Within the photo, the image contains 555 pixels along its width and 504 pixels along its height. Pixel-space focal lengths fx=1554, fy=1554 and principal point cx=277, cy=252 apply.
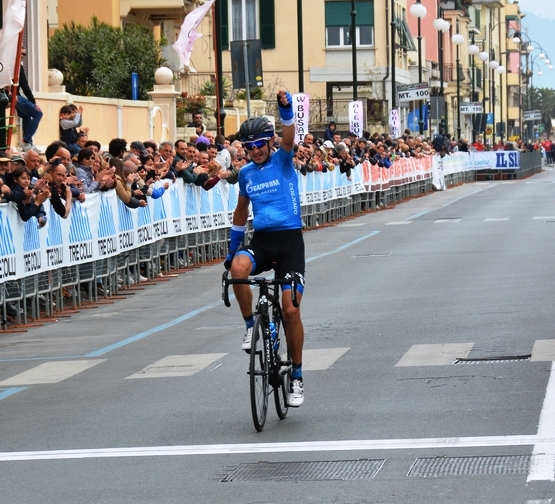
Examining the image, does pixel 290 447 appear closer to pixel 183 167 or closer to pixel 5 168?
pixel 5 168

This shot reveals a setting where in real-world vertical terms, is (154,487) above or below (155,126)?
below

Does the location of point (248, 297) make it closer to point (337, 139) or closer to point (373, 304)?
point (373, 304)

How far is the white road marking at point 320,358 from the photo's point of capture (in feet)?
40.7

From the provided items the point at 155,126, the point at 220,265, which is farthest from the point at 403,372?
the point at 155,126

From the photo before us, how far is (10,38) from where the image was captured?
67.2 feet

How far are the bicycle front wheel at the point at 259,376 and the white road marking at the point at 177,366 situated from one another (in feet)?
8.50

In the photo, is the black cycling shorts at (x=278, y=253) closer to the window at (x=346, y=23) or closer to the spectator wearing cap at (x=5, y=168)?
the spectator wearing cap at (x=5, y=168)

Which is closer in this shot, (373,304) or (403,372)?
(403,372)

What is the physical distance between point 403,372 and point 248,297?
6.83 feet

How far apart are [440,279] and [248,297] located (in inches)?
374

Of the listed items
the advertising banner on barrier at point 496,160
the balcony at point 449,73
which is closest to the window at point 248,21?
the advertising banner on barrier at point 496,160

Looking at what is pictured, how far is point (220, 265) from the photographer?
24.5 meters

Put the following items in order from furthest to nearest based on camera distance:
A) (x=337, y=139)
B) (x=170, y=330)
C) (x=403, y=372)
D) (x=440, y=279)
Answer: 1. (x=337, y=139)
2. (x=440, y=279)
3. (x=170, y=330)
4. (x=403, y=372)

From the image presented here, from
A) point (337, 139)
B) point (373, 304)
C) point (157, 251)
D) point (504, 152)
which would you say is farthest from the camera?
point (504, 152)
